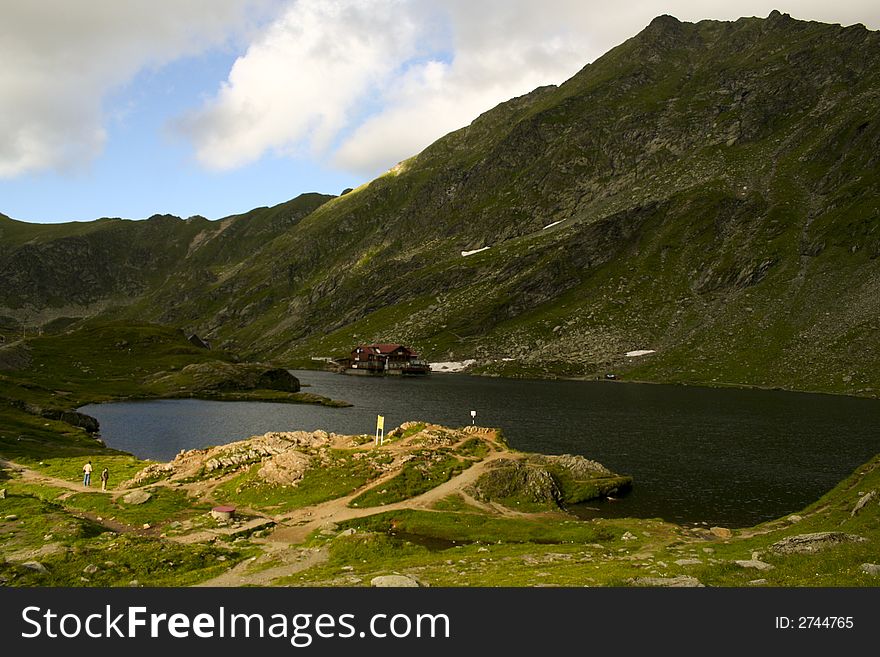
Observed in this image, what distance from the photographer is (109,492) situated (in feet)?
163

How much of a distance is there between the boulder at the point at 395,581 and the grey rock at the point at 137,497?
100 ft

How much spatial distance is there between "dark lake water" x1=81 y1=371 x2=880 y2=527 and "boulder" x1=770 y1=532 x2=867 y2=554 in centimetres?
2602

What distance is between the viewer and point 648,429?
340 ft

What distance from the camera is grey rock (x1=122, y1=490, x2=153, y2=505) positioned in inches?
1836

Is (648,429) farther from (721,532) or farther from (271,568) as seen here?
(271,568)

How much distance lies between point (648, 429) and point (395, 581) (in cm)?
8844

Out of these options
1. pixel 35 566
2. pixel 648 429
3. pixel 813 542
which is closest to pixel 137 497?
pixel 35 566

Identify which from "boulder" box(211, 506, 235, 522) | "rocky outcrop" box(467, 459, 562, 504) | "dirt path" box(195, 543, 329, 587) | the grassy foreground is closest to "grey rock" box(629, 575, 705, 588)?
the grassy foreground

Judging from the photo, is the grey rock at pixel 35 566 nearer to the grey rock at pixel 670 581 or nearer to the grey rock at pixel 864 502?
the grey rock at pixel 670 581

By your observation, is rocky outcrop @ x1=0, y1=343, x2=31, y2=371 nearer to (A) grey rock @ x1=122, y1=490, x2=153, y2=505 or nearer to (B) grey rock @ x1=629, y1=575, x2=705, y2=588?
(A) grey rock @ x1=122, y1=490, x2=153, y2=505

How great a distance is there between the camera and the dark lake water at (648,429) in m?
63.7
